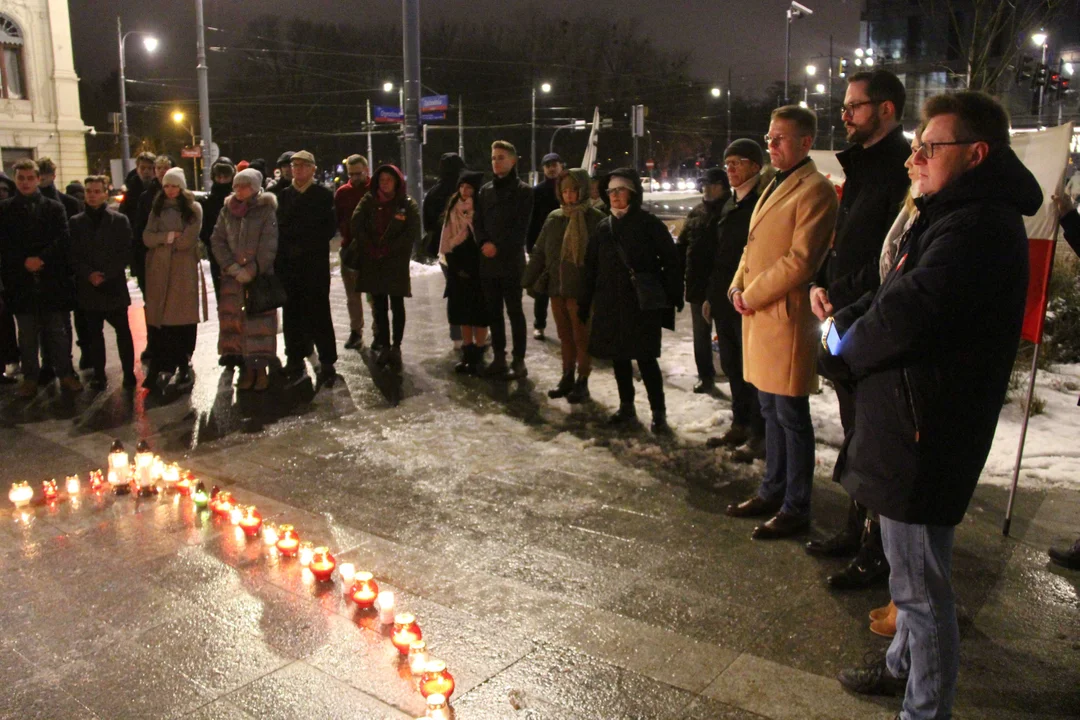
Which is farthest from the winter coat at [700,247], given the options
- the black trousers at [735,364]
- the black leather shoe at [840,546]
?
the black leather shoe at [840,546]

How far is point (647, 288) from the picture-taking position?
7168mm

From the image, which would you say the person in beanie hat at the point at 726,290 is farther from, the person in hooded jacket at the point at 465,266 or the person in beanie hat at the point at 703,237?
the person in hooded jacket at the point at 465,266

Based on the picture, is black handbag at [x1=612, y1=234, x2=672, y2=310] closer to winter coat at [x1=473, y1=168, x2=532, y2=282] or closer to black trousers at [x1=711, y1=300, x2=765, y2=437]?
black trousers at [x1=711, y1=300, x2=765, y2=437]

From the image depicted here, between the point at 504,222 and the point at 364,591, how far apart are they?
17.5 feet

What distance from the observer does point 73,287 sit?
8719mm

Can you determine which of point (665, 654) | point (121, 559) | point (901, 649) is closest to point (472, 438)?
point (121, 559)

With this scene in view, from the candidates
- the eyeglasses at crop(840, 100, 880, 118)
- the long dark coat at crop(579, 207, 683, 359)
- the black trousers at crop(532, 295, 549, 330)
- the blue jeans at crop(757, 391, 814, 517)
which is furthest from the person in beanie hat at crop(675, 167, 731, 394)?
the eyeglasses at crop(840, 100, 880, 118)

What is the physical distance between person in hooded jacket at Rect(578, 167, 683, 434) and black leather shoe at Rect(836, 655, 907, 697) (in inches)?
146

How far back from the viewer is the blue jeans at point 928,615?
306 centimetres

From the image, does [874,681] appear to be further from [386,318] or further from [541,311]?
[541,311]

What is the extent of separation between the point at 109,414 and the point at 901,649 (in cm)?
657

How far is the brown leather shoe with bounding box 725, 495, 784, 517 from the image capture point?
214 inches

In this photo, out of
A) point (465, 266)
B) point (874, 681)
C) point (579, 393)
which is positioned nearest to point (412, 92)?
point (465, 266)

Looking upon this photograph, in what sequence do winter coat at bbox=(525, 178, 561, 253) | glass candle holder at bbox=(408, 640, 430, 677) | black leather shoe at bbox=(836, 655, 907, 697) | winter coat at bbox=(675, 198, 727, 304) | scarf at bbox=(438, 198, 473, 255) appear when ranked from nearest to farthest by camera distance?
1. black leather shoe at bbox=(836, 655, 907, 697)
2. glass candle holder at bbox=(408, 640, 430, 677)
3. winter coat at bbox=(675, 198, 727, 304)
4. scarf at bbox=(438, 198, 473, 255)
5. winter coat at bbox=(525, 178, 561, 253)
